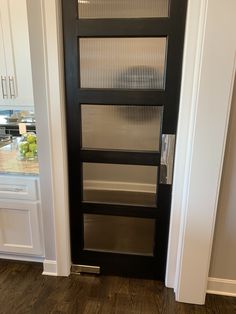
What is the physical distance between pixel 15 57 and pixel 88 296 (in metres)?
1.98

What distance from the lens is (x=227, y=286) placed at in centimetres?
→ 191

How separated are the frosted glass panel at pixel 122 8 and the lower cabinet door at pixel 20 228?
56.7 inches

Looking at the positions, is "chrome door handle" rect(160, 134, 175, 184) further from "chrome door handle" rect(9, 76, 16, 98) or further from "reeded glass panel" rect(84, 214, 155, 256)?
"chrome door handle" rect(9, 76, 16, 98)

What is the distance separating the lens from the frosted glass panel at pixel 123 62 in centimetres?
162

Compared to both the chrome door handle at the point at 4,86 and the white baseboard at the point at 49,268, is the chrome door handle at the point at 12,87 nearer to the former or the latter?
the chrome door handle at the point at 4,86

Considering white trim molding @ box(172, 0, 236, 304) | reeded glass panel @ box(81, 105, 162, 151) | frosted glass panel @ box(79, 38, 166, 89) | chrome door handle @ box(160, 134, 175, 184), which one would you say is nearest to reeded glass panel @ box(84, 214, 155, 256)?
white trim molding @ box(172, 0, 236, 304)

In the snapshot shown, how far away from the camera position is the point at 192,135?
1579 millimetres

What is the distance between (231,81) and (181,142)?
0.47 meters

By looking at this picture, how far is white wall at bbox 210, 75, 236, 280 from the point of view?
64.1 inches

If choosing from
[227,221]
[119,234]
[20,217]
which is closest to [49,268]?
[20,217]

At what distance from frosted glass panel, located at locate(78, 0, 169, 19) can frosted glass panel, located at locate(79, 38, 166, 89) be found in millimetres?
140

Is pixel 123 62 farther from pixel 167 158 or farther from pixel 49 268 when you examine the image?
pixel 49 268

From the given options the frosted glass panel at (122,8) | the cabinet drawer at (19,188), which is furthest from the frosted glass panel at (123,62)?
the cabinet drawer at (19,188)

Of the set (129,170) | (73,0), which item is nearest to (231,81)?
(129,170)
